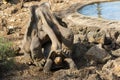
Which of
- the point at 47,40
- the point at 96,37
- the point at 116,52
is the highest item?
the point at 47,40

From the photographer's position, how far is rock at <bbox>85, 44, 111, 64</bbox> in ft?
20.1

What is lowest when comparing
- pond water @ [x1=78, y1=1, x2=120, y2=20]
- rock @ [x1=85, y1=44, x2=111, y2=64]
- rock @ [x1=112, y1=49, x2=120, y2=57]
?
pond water @ [x1=78, y1=1, x2=120, y2=20]

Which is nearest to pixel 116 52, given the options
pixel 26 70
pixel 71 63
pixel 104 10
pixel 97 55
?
pixel 97 55

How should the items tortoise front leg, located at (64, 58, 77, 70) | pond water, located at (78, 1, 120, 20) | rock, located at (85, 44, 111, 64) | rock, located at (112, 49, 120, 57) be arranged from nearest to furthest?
1. tortoise front leg, located at (64, 58, 77, 70)
2. rock, located at (85, 44, 111, 64)
3. rock, located at (112, 49, 120, 57)
4. pond water, located at (78, 1, 120, 20)

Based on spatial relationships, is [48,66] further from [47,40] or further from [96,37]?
[96,37]

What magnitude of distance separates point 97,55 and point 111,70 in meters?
0.73

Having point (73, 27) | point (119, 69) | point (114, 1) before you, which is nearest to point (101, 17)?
point (73, 27)

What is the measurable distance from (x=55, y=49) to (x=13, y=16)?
5057 millimetres

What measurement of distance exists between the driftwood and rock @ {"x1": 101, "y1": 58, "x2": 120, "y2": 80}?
0.47 m

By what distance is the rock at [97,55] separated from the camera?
6.13 m

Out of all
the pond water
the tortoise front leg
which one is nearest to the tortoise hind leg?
the tortoise front leg

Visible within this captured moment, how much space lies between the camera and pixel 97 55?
616 centimetres

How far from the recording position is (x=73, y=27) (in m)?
8.06

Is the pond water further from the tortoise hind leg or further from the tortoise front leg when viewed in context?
the tortoise hind leg
